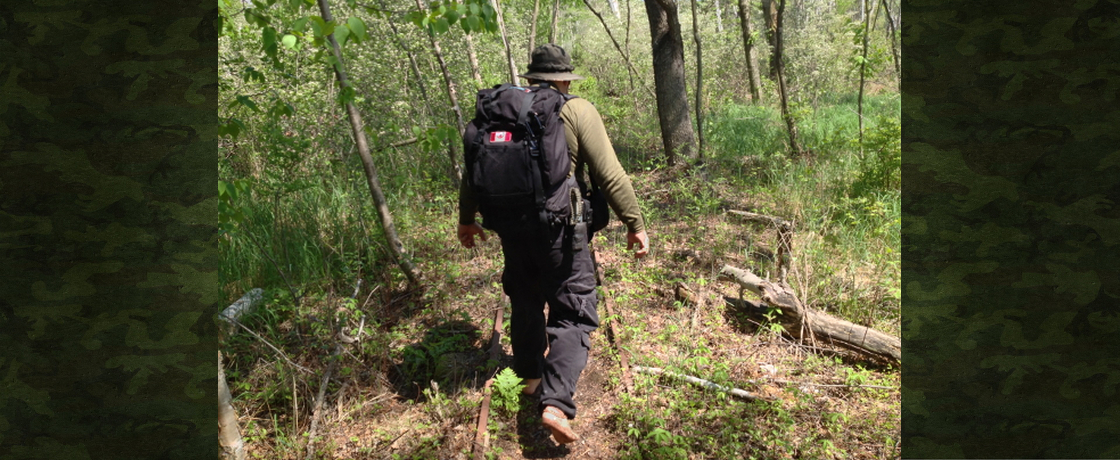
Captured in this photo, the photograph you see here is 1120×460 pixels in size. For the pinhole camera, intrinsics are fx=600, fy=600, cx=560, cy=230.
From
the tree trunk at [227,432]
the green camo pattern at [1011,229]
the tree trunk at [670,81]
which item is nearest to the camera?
the green camo pattern at [1011,229]

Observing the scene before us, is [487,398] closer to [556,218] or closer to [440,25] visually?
[556,218]

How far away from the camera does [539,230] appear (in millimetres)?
3178

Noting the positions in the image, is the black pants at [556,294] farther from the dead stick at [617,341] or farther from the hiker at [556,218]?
the dead stick at [617,341]

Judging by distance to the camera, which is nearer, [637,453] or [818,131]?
[637,453]

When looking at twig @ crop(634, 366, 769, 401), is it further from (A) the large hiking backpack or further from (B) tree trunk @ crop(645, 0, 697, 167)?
(B) tree trunk @ crop(645, 0, 697, 167)

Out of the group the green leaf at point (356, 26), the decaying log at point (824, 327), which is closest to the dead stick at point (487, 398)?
the decaying log at point (824, 327)

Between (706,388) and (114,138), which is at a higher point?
(114,138)

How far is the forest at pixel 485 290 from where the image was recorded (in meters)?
3.22

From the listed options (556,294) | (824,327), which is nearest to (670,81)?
(824,327)

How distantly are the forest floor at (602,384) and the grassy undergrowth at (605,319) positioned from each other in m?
0.01

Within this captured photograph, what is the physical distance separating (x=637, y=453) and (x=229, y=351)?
2.96 m

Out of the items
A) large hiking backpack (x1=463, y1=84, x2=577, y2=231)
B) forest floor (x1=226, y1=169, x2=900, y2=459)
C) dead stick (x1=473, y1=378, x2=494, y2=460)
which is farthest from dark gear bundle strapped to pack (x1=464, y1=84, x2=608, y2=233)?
forest floor (x1=226, y1=169, x2=900, y2=459)

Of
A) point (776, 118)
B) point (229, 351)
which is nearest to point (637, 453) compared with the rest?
point (229, 351)

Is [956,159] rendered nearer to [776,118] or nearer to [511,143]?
[511,143]
